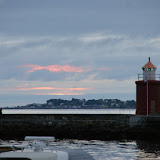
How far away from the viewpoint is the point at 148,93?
40.8m

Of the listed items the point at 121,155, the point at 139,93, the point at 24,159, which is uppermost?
the point at 139,93

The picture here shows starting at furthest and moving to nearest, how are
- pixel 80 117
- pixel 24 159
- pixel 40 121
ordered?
pixel 80 117, pixel 40 121, pixel 24 159

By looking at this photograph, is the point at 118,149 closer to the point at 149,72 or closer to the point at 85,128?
the point at 149,72

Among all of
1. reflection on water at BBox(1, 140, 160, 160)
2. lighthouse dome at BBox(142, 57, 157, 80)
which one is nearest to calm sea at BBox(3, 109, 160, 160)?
reflection on water at BBox(1, 140, 160, 160)

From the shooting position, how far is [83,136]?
43.4 meters

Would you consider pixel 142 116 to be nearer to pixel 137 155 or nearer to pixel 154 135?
pixel 154 135

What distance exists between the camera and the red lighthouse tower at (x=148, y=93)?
40844 mm

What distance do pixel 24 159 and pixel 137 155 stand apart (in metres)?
19.0

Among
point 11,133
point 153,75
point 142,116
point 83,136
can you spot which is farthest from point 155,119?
point 11,133

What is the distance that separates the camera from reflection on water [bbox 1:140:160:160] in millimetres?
28859

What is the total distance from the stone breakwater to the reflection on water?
3266mm

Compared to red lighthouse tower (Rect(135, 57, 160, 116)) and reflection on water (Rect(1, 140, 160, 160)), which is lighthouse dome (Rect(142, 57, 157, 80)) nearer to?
red lighthouse tower (Rect(135, 57, 160, 116))

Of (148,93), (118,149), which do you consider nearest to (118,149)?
(118,149)

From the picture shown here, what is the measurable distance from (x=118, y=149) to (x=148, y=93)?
953cm
